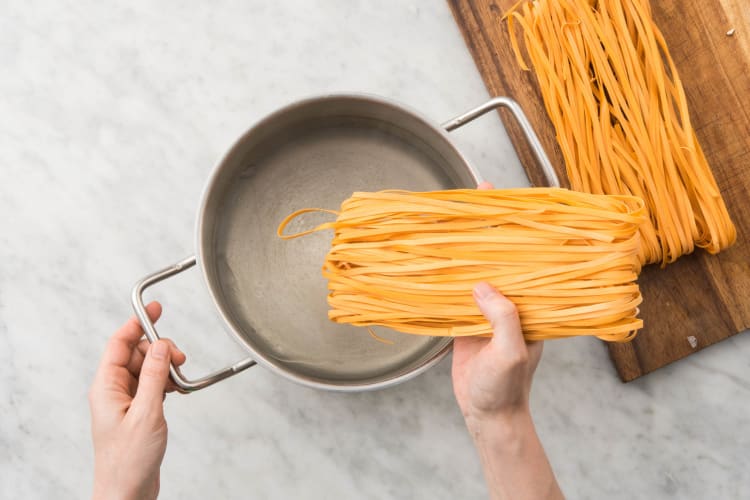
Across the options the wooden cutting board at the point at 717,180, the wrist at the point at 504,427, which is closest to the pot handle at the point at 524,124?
the wooden cutting board at the point at 717,180

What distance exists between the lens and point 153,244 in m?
0.81

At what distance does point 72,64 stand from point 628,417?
928 mm

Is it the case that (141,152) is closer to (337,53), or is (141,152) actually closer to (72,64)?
(72,64)

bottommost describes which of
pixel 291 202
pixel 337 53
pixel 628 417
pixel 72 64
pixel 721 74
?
pixel 628 417

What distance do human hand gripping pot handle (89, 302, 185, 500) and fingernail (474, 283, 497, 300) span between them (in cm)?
34

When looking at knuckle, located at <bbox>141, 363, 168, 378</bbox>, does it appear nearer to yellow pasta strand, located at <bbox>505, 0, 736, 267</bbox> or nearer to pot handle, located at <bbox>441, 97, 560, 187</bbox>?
pot handle, located at <bbox>441, 97, 560, 187</bbox>

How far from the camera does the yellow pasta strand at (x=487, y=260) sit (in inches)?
20.9

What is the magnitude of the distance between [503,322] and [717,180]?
1.37ft

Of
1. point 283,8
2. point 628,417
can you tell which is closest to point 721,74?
point 628,417

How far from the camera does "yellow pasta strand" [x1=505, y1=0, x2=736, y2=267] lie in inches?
27.5

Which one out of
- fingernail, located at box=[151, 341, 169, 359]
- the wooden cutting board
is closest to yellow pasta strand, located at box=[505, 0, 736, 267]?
the wooden cutting board

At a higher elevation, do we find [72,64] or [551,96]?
[72,64]

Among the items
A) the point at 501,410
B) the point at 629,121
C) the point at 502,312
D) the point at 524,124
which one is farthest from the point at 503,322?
the point at 629,121

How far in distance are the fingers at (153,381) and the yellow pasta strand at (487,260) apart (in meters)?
0.20
